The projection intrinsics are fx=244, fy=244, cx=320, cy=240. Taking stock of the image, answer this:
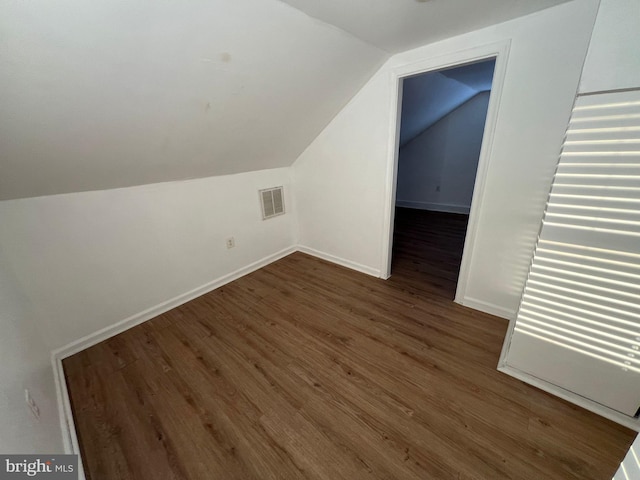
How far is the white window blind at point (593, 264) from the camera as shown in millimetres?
1113

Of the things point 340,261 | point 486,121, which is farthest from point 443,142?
point 340,261

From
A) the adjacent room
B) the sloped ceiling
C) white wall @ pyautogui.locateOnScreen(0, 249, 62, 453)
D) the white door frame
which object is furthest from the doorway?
white wall @ pyautogui.locateOnScreen(0, 249, 62, 453)

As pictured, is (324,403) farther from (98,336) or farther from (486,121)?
(486,121)

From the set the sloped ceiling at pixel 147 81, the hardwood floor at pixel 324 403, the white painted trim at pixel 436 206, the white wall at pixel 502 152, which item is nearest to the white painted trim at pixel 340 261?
the white wall at pixel 502 152

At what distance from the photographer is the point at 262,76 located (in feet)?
5.29

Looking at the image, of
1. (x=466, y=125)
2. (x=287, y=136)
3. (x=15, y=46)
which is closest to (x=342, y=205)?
(x=287, y=136)

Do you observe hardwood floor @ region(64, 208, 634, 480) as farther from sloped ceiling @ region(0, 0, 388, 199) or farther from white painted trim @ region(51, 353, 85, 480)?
sloped ceiling @ region(0, 0, 388, 199)

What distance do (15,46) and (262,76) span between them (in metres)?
1.09

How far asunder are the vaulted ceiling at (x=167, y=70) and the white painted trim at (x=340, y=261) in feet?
5.64

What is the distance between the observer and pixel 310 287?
2.65 m

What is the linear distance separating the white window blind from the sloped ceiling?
1.50 metres

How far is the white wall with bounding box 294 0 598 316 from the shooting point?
4.83 ft

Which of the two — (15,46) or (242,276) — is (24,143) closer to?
(15,46)

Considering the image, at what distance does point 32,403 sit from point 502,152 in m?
3.01
